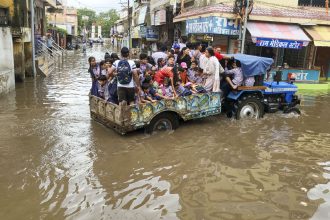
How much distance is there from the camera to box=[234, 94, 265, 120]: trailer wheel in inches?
376

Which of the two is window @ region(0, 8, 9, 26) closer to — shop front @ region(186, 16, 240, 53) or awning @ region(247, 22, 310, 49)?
shop front @ region(186, 16, 240, 53)

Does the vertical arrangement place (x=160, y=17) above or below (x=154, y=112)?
above

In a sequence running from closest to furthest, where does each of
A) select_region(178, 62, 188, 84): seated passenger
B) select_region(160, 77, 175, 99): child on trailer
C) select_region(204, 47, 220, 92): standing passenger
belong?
select_region(160, 77, 175, 99): child on trailer → select_region(204, 47, 220, 92): standing passenger → select_region(178, 62, 188, 84): seated passenger

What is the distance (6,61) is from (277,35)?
12.4m

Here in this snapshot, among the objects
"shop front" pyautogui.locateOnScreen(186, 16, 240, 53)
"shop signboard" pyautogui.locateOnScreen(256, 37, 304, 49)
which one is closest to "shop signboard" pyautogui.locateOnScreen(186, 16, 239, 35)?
"shop front" pyautogui.locateOnScreen(186, 16, 240, 53)

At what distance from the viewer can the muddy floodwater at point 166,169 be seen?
4961 mm

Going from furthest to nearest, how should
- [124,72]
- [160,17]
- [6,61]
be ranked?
Answer: 1. [160,17]
2. [6,61]
3. [124,72]

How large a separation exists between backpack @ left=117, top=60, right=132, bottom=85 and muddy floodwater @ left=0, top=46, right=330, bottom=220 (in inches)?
53.1

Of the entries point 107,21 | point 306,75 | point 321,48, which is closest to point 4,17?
Result: point 306,75

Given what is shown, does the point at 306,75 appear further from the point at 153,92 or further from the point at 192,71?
the point at 153,92

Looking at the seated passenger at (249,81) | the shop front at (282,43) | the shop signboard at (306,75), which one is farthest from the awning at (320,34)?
the seated passenger at (249,81)

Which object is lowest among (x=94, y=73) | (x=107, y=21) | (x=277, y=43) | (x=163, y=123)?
(x=163, y=123)

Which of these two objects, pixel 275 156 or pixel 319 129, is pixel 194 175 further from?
pixel 319 129

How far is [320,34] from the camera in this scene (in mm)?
18078
